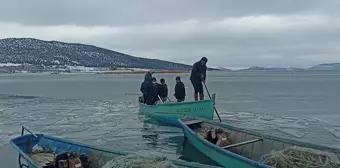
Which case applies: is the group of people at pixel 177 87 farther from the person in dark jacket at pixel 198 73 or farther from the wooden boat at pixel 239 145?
the wooden boat at pixel 239 145

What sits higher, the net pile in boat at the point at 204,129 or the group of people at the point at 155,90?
the group of people at the point at 155,90

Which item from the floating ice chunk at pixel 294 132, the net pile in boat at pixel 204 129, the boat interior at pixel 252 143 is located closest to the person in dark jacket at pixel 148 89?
the floating ice chunk at pixel 294 132

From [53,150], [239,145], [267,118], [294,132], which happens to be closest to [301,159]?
[239,145]

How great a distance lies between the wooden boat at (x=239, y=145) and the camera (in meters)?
8.34

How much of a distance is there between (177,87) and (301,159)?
11455 millimetres

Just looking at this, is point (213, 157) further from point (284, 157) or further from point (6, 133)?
point (6, 133)

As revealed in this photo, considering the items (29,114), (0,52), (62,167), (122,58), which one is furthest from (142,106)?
(0,52)

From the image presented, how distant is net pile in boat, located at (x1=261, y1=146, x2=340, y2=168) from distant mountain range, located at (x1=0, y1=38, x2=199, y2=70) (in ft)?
535

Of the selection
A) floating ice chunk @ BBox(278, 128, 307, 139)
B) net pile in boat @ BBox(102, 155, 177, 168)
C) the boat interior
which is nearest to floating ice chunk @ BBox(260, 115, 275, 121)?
floating ice chunk @ BBox(278, 128, 307, 139)

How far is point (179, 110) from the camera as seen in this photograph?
53.9ft

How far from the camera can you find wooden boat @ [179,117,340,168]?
8336 mm

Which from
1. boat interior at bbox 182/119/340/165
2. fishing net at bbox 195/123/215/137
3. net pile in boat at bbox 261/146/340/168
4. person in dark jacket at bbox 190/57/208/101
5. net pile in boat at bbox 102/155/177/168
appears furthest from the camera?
person in dark jacket at bbox 190/57/208/101

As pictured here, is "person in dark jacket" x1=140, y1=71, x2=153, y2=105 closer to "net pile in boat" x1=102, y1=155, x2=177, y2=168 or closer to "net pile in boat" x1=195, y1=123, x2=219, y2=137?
"net pile in boat" x1=195, y1=123, x2=219, y2=137

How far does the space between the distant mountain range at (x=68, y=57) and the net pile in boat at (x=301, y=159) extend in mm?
163151
